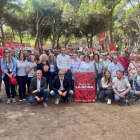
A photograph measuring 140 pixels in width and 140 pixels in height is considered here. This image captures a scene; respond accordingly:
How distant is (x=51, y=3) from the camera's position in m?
18.7

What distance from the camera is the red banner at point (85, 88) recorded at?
5.51 meters

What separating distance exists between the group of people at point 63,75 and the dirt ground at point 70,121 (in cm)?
40

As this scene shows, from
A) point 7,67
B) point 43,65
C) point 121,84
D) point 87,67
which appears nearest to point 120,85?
point 121,84

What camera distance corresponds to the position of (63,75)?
17.5 ft

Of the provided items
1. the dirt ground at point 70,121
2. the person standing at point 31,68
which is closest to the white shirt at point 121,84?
the dirt ground at point 70,121

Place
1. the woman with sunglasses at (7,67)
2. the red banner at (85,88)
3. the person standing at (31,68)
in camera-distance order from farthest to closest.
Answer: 1. the person standing at (31,68)
2. the red banner at (85,88)
3. the woman with sunglasses at (7,67)

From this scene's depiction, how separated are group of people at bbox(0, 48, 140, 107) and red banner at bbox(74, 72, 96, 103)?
256mm

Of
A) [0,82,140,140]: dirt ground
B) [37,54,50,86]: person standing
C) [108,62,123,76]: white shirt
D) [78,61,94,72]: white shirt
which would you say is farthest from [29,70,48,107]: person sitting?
[108,62,123,76]: white shirt

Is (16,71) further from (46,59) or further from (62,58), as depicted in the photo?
(62,58)

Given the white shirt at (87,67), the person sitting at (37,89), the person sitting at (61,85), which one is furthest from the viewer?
the white shirt at (87,67)

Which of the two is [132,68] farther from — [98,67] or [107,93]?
[107,93]

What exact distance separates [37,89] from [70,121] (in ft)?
5.87

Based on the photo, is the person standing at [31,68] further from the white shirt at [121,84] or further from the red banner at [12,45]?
the red banner at [12,45]

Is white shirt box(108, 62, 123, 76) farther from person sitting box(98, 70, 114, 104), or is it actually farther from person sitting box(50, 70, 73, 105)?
person sitting box(50, 70, 73, 105)
